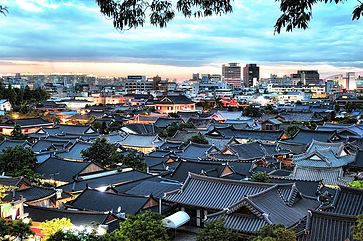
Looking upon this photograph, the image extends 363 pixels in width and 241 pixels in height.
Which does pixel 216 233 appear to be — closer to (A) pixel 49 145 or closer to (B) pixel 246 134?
(A) pixel 49 145

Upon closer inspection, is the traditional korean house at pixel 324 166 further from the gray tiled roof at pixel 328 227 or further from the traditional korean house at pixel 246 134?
the traditional korean house at pixel 246 134

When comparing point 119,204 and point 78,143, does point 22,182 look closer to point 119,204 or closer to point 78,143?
point 119,204

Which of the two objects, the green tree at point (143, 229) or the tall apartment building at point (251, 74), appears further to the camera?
the tall apartment building at point (251, 74)

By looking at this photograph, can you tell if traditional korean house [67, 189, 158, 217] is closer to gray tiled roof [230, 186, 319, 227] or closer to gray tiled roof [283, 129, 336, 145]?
gray tiled roof [230, 186, 319, 227]

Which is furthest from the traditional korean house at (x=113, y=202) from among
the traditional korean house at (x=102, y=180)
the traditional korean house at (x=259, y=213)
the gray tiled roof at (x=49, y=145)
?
the gray tiled roof at (x=49, y=145)

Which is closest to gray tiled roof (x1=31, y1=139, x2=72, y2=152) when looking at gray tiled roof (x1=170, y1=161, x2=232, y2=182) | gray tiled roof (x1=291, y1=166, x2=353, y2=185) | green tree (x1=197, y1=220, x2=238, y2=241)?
gray tiled roof (x1=170, y1=161, x2=232, y2=182)

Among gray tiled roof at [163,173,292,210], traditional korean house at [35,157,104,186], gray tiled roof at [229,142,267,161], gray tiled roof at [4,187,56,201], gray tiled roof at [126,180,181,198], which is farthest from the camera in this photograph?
gray tiled roof at [229,142,267,161]
